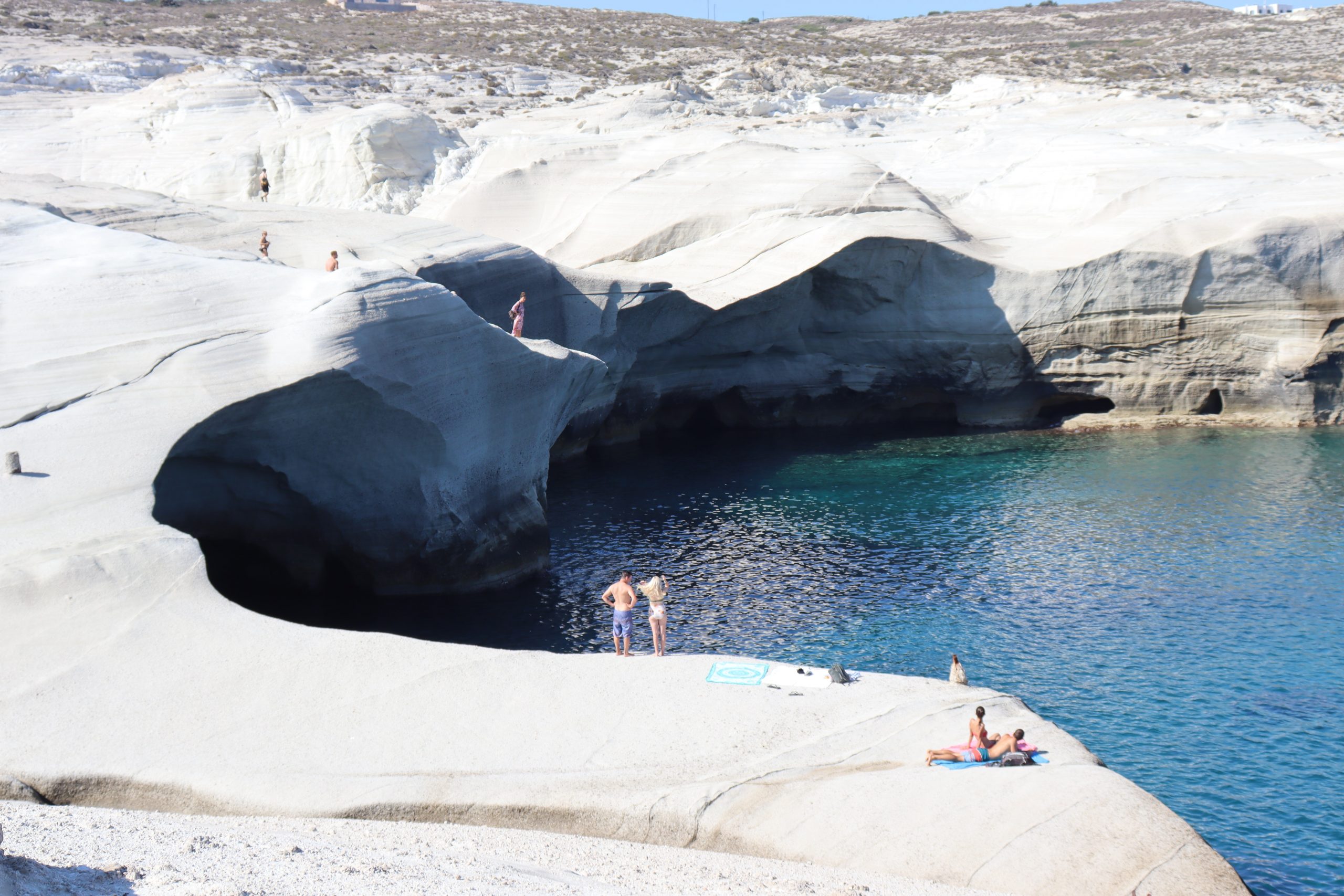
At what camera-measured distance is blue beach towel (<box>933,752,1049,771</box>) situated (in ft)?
41.3

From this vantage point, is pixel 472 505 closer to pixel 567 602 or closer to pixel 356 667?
pixel 567 602

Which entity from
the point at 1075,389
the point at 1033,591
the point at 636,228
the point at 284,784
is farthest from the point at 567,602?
the point at 1075,389

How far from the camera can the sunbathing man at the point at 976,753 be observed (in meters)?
12.8

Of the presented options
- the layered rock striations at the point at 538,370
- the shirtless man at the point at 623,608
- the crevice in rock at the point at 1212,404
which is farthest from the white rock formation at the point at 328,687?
the crevice in rock at the point at 1212,404

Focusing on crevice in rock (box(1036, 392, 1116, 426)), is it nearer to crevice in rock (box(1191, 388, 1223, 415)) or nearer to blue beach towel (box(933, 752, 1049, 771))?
crevice in rock (box(1191, 388, 1223, 415))

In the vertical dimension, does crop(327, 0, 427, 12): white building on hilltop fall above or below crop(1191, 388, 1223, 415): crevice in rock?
above

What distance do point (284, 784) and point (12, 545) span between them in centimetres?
624

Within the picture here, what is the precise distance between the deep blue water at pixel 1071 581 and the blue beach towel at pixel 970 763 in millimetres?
2821

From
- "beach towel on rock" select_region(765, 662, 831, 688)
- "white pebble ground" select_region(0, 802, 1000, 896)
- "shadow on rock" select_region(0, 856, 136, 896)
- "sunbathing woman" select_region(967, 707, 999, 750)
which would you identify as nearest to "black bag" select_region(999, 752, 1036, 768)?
"sunbathing woman" select_region(967, 707, 999, 750)

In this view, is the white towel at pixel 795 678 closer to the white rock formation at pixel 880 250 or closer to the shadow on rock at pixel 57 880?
the shadow on rock at pixel 57 880

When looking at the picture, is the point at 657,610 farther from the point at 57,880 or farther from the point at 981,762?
the point at 57,880

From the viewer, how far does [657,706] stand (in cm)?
1369

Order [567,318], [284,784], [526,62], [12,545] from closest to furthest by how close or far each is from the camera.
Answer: [284,784]
[12,545]
[567,318]
[526,62]

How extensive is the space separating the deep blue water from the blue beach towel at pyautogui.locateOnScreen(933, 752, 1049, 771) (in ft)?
9.25
